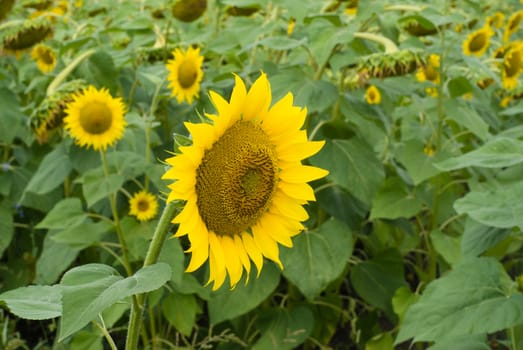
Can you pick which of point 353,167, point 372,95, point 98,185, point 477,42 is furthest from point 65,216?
point 477,42

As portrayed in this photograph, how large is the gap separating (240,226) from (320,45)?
2.83 ft

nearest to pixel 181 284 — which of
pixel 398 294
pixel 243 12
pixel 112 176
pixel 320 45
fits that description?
pixel 112 176

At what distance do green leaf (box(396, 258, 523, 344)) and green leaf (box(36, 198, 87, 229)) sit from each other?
0.90 meters

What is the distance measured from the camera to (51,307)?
33.2 inches

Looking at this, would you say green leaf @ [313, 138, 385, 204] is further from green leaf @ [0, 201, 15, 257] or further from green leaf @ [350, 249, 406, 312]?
green leaf @ [0, 201, 15, 257]

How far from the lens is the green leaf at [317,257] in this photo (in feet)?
5.32

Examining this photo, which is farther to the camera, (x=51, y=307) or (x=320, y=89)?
(x=320, y=89)

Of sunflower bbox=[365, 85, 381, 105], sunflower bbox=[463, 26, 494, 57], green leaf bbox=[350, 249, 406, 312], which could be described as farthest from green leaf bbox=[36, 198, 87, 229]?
sunflower bbox=[463, 26, 494, 57]

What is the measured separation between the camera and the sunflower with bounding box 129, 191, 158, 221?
5.67ft

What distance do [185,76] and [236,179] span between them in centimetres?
97

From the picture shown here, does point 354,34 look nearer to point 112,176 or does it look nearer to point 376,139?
point 376,139

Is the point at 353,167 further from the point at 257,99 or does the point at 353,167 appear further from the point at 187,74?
the point at 257,99

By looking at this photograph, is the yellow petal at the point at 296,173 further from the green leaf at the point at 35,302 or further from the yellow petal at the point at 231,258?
the green leaf at the point at 35,302

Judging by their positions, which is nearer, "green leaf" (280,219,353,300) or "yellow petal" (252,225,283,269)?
"yellow petal" (252,225,283,269)
